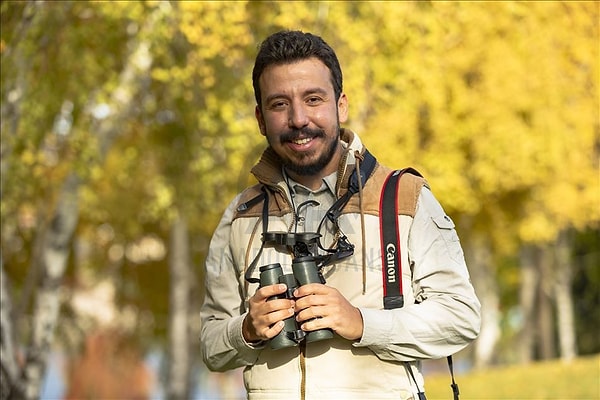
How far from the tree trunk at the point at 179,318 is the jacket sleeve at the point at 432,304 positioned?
20.2 meters

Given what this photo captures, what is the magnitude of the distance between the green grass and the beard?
11.6 meters

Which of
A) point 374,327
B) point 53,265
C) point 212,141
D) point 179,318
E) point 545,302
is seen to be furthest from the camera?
point 545,302

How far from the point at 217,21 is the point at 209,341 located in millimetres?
9546

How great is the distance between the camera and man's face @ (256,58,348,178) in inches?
156

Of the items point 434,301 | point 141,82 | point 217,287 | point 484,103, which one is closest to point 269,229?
point 217,287

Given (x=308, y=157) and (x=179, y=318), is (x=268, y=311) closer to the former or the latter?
(x=308, y=157)

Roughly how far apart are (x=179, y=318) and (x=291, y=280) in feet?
69.5

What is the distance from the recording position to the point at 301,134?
3.96m

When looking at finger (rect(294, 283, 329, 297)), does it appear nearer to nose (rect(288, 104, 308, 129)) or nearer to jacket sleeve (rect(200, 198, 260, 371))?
jacket sleeve (rect(200, 198, 260, 371))

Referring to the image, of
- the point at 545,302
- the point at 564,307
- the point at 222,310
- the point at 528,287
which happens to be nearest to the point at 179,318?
the point at 564,307

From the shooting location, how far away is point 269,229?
4.03 metres

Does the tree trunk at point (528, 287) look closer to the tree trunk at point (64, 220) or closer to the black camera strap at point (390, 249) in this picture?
the tree trunk at point (64, 220)

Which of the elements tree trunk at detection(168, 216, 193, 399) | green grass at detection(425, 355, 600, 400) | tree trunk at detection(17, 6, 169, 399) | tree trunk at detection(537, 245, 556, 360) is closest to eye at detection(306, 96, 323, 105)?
tree trunk at detection(17, 6, 169, 399)

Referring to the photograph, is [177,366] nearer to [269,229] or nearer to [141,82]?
[141,82]
